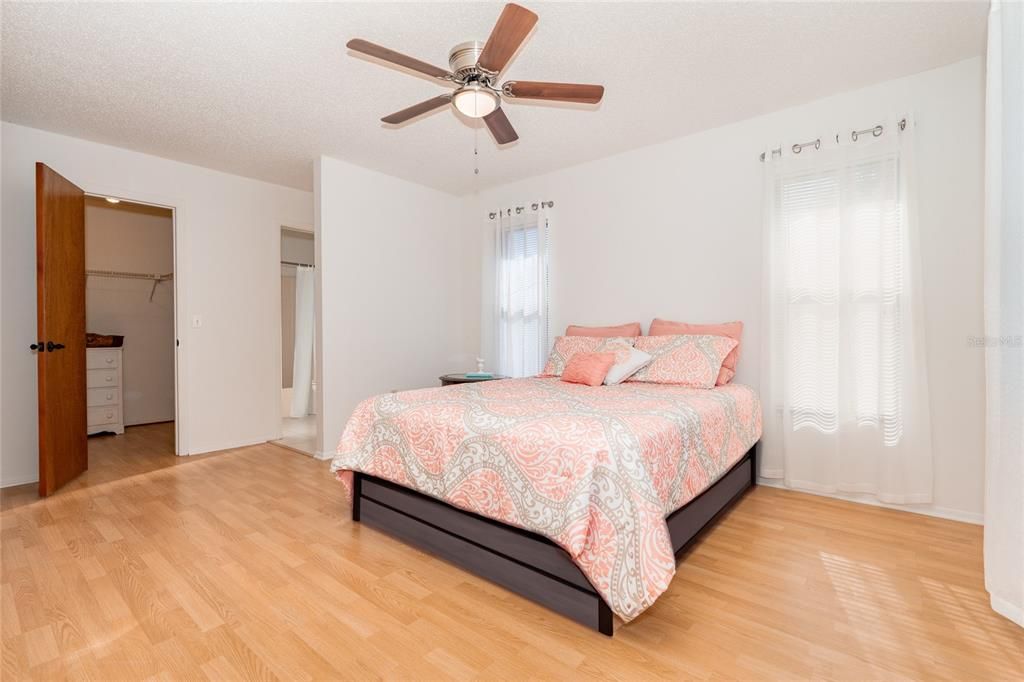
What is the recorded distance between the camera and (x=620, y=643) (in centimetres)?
160

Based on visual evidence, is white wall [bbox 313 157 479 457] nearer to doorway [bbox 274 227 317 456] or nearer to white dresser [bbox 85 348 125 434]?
doorway [bbox 274 227 317 456]

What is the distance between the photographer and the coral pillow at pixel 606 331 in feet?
12.2

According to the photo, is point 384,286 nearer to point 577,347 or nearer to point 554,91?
point 577,347

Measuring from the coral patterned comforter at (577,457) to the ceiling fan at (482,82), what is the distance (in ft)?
4.74

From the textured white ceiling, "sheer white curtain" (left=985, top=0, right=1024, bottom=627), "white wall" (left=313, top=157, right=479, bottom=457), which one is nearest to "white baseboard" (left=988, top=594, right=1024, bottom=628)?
"sheer white curtain" (left=985, top=0, right=1024, bottom=627)

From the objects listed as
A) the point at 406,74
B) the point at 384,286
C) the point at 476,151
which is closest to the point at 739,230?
the point at 476,151

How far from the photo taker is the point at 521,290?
459 centimetres

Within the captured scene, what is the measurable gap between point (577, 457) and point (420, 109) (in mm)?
1902

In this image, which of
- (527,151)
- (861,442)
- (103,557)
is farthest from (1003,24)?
(103,557)

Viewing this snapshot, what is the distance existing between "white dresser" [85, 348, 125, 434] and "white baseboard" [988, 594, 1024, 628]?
6756 mm

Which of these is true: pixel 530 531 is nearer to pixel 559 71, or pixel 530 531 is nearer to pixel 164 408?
pixel 559 71

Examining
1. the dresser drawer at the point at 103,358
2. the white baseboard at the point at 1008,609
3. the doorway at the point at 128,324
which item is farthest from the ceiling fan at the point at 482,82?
the dresser drawer at the point at 103,358

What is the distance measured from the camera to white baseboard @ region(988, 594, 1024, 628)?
1.67 m

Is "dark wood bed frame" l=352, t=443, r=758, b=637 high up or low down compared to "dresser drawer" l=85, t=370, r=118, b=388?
down
